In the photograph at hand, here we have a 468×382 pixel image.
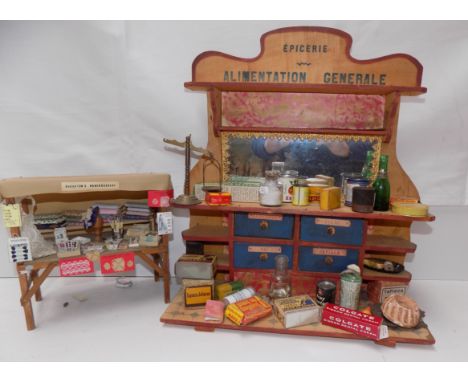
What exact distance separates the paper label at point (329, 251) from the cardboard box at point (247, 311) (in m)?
0.42

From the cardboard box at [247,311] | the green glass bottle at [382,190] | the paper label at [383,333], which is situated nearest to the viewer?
the paper label at [383,333]

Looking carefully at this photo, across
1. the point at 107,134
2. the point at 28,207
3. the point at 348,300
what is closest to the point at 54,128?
the point at 107,134

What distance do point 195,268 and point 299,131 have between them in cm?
106

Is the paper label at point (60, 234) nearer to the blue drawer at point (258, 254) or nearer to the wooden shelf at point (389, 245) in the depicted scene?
the blue drawer at point (258, 254)

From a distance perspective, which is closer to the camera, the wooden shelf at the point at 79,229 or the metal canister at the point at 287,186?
the metal canister at the point at 287,186

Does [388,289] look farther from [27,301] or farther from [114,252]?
[27,301]

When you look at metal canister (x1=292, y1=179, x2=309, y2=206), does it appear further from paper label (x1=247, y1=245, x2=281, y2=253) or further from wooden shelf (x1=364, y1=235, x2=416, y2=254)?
wooden shelf (x1=364, y1=235, x2=416, y2=254)

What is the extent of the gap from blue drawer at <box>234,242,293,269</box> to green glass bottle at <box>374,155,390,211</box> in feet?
1.86

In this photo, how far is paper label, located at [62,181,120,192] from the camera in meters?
1.76

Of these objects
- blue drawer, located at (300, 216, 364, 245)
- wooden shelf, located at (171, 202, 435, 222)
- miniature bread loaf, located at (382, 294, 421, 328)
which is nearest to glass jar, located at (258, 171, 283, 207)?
wooden shelf, located at (171, 202, 435, 222)

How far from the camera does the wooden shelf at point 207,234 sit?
2.04 metres

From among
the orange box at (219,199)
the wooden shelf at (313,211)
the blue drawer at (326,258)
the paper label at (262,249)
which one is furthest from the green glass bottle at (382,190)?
the orange box at (219,199)

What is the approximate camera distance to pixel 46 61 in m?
2.10

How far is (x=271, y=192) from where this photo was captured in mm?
1839
